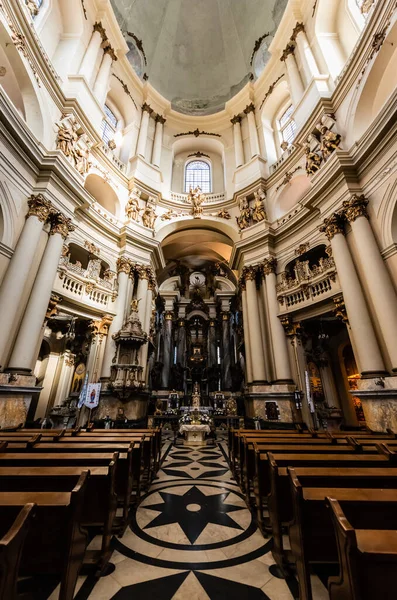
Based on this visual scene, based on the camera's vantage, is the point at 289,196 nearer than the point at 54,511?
No

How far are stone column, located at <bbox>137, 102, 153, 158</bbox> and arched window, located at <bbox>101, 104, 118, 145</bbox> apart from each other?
4.74 ft

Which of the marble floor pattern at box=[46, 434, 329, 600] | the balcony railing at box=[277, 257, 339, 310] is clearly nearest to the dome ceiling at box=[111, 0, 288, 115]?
the balcony railing at box=[277, 257, 339, 310]

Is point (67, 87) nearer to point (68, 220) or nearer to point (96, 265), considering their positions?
point (68, 220)

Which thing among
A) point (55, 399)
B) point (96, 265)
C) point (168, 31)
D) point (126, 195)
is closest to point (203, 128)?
point (168, 31)

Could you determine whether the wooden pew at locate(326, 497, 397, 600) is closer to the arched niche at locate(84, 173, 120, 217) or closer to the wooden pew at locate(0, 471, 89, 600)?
the wooden pew at locate(0, 471, 89, 600)

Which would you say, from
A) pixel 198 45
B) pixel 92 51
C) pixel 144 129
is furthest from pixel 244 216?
pixel 198 45

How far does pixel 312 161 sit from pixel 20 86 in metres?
10.1

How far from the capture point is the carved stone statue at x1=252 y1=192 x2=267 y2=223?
11.9 metres

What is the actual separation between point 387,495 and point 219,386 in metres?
15.9

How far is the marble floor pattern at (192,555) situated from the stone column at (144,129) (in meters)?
14.8

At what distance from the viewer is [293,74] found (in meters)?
11.6

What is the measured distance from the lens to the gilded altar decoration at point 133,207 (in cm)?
1175

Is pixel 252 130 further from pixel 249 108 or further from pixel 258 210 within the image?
pixel 258 210

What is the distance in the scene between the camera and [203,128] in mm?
17062
